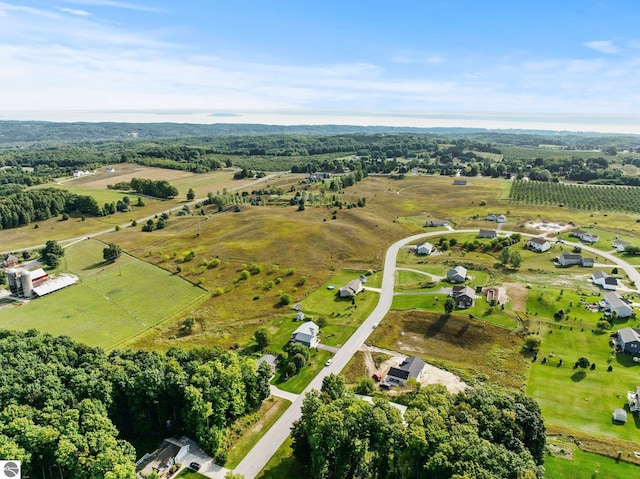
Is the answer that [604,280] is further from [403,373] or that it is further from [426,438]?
[426,438]

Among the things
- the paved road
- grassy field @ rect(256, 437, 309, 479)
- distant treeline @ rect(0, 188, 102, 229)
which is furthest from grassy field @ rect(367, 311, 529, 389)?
distant treeline @ rect(0, 188, 102, 229)

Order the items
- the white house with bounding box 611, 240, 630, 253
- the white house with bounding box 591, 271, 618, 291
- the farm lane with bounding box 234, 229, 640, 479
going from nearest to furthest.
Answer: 1. the farm lane with bounding box 234, 229, 640, 479
2. the white house with bounding box 591, 271, 618, 291
3. the white house with bounding box 611, 240, 630, 253

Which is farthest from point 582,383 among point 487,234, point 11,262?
point 11,262

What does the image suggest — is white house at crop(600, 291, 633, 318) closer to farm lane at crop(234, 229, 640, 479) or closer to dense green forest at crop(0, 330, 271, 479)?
farm lane at crop(234, 229, 640, 479)

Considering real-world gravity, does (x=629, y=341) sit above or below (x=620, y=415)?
above

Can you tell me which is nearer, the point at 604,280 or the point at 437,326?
the point at 437,326

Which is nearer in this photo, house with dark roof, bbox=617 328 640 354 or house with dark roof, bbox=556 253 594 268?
house with dark roof, bbox=617 328 640 354

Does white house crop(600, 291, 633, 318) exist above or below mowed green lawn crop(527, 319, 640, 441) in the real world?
above

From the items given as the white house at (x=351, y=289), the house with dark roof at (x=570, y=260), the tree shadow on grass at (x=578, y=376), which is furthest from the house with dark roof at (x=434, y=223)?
the tree shadow on grass at (x=578, y=376)
